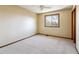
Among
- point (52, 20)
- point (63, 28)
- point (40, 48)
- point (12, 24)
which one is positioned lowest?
point (40, 48)

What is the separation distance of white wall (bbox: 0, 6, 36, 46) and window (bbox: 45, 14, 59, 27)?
6.91ft

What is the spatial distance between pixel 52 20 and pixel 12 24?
352 centimetres

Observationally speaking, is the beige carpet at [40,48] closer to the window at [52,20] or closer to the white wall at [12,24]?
the white wall at [12,24]

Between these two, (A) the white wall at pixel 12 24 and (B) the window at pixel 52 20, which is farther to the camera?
(B) the window at pixel 52 20

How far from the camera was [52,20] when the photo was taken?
21.9ft

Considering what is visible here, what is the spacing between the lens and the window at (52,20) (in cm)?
638

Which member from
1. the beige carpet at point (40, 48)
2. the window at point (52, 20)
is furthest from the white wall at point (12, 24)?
the window at point (52, 20)

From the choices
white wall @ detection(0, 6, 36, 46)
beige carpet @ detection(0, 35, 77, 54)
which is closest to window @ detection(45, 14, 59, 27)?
white wall @ detection(0, 6, 36, 46)

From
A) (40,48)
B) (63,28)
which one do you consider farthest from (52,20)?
(40,48)

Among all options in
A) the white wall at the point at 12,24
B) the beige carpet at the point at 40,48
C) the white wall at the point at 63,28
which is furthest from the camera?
the white wall at the point at 63,28

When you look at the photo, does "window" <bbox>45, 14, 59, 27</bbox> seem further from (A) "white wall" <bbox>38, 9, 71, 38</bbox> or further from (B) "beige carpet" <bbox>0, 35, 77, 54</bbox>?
(B) "beige carpet" <bbox>0, 35, 77, 54</bbox>

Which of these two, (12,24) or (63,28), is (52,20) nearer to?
(63,28)

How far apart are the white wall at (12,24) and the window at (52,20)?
2105 mm

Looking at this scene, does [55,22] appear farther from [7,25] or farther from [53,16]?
[7,25]
